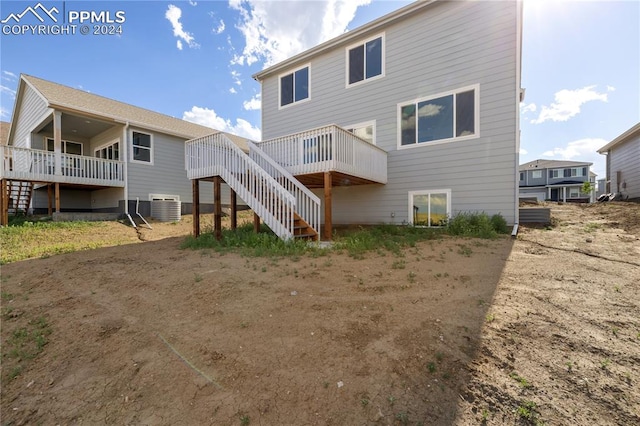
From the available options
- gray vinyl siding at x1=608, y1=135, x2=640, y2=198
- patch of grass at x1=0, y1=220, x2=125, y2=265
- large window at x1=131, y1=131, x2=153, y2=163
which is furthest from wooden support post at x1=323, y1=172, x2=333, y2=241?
gray vinyl siding at x1=608, y1=135, x2=640, y2=198

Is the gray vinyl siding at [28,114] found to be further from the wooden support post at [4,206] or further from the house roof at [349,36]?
the house roof at [349,36]

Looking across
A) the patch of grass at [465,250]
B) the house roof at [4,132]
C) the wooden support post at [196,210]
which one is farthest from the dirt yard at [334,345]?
the house roof at [4,132]

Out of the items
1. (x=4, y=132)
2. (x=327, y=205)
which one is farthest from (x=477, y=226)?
(x=4, y=132)

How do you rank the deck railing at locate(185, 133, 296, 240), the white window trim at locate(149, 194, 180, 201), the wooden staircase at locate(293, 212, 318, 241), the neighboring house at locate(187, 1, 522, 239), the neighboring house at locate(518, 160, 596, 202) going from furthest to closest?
1. the neighboring house at locate(518, 160, 596, 202)
2. the white window trim at locate(149, 194, 180, 201)
3. the neighboring house at locate(187, 1, 522, 239)
4. the wooden staircase at locate(293, 212, 318, 241)
5. the deck railing at locate(185, 133, 296, 240)

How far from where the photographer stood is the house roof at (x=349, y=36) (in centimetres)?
849

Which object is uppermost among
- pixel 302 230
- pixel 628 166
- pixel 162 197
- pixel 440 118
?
pixel 440 118

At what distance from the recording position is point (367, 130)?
9836 mm

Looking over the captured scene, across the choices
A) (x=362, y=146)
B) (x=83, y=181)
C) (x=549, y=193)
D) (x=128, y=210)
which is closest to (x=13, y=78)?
(x=83, y=181)

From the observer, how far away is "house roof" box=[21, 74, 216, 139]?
11.3 metres

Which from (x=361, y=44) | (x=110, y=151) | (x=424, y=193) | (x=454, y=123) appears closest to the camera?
(x=454, y=123)

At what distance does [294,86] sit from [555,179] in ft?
121

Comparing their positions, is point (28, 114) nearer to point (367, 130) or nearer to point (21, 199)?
point (21, 199)

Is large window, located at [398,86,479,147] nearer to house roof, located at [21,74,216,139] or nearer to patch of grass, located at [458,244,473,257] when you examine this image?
patch of grass, located at [458,244,473,257]

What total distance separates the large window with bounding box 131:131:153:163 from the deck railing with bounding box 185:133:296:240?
6.90 metres
